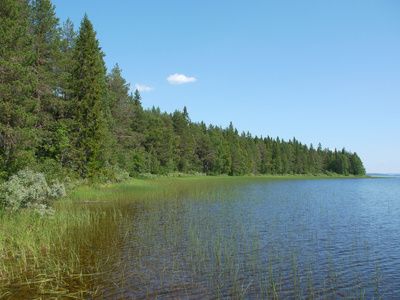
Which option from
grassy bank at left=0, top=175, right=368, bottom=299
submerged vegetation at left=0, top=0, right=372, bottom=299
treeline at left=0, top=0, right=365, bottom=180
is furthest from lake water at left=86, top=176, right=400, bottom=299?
treeline at left=0, top=0, right=365, bottom=180

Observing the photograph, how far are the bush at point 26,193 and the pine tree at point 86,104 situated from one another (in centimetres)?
1709

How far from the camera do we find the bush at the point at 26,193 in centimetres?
1446

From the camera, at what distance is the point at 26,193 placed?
48.1ft

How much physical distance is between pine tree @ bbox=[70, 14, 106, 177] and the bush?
673 inches

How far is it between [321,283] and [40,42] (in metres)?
32.2

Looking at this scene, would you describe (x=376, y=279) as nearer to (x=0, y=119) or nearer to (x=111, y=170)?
(x=0, y=119)

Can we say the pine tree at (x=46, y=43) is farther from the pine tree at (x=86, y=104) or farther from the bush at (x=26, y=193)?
the bush at (x=26, y=193)

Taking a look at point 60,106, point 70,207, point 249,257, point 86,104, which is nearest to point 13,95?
point 70,207

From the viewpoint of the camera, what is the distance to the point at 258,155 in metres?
133

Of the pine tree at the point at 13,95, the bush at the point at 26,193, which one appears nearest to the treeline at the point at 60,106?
the pine tree at the point at 13,95

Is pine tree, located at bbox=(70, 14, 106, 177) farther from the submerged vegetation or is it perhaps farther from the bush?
the bush

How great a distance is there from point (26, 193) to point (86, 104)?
21.4 m

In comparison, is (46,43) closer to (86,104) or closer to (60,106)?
(60,106)

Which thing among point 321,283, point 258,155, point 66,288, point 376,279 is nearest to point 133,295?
point 66,288
